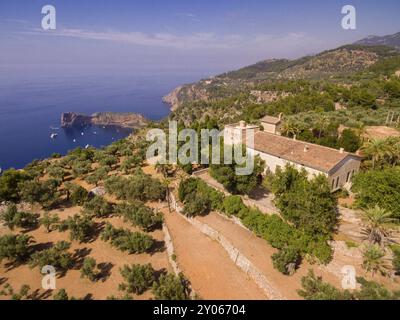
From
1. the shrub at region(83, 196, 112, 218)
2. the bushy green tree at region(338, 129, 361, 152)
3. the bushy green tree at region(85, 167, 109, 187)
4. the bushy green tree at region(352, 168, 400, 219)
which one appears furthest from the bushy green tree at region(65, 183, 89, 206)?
the bushy green tree at region(338, 129, 361, 152)

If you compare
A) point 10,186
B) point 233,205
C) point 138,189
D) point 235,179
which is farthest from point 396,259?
point 10,186

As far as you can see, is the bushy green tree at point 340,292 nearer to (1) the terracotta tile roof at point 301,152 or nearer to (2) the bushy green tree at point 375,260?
(2) the bushy green tree at point 375,260

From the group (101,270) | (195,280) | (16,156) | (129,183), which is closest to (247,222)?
(195,280)

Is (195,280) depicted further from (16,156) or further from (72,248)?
(16,156)

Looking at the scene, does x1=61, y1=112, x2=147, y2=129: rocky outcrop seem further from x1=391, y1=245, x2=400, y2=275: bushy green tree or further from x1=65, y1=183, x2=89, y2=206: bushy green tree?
x1=391, y1=245, x2=400, y2=275: bushy green tree

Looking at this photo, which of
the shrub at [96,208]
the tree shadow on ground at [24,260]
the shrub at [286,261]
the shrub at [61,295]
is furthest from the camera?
the shrub at [96,208]

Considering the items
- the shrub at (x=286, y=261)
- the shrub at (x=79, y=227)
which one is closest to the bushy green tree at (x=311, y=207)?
the shrub at (x=286, y=261)
